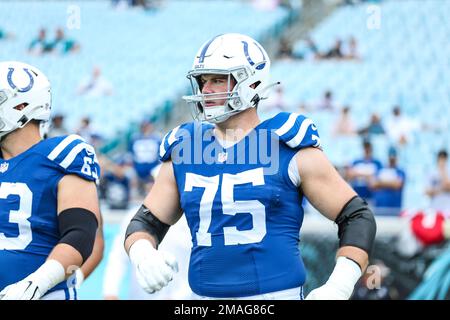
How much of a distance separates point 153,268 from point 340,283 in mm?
639

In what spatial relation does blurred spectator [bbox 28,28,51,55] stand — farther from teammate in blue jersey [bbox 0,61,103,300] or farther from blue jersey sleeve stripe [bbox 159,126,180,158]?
blue jersey sleeve stripe [bbox 159,126,180,158]

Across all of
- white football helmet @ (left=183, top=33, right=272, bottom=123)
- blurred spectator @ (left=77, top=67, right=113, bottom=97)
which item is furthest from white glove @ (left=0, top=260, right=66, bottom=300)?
blurred spectator @ (left=77, top=67, right=113, bottom=97)

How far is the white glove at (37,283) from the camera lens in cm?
330

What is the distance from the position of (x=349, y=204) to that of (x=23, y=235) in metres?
1.27

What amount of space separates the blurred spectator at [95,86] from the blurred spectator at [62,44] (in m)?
0.78

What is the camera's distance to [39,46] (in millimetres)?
14141

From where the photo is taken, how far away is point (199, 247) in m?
3.42

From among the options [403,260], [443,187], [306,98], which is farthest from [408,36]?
[403,260]

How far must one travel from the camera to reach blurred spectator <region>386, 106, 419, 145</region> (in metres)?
10.8

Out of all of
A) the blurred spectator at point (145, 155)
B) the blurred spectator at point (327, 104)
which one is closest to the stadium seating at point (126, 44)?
the blurred spectator at point (145, 155)

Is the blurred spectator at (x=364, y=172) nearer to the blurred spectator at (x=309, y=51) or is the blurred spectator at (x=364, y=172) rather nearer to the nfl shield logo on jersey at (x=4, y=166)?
the blurred spectator at (x=309, y=51)

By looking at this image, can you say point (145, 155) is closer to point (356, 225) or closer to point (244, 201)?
point (244, 201)

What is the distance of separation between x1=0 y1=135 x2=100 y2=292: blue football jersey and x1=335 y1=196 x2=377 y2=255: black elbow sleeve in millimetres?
1045
